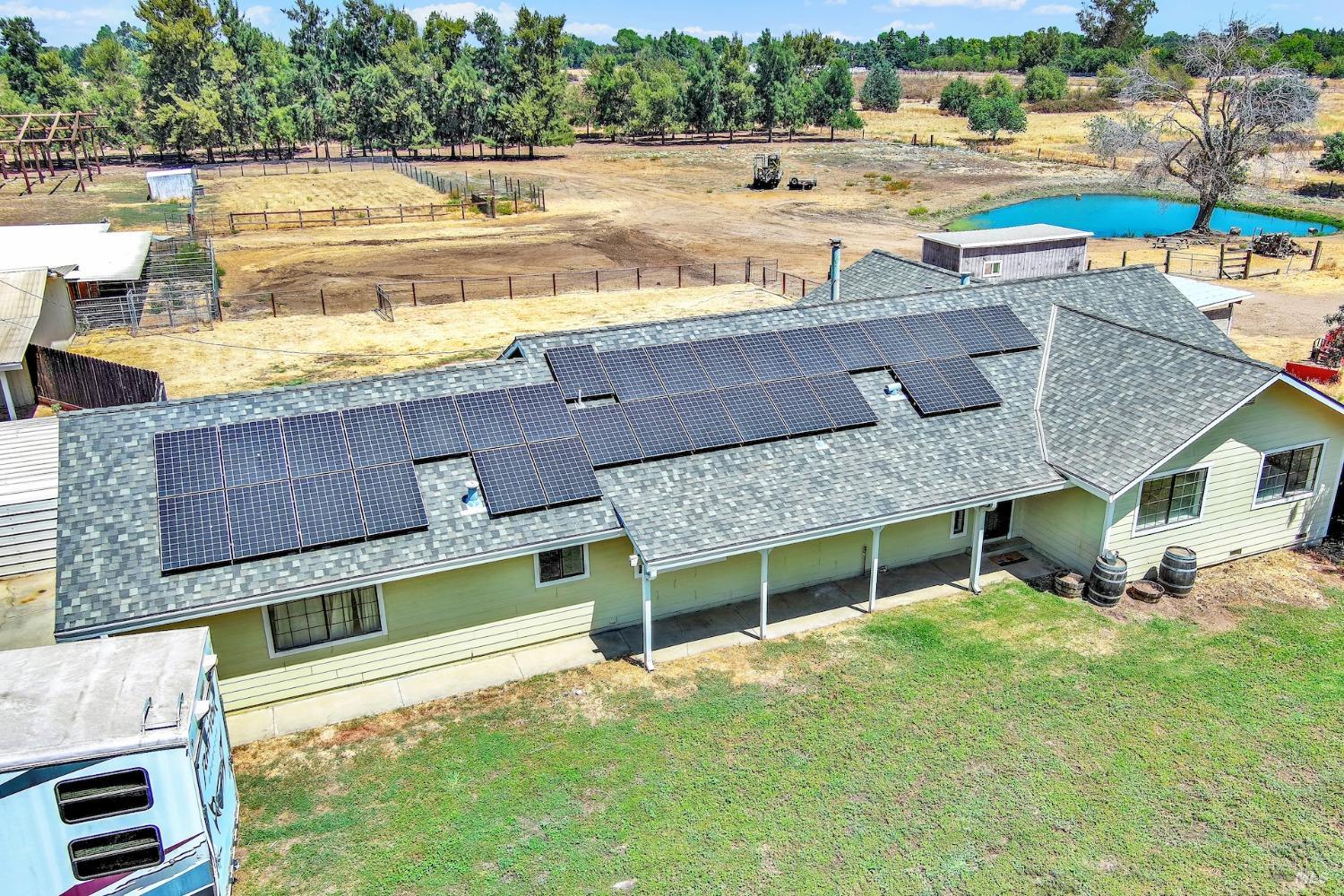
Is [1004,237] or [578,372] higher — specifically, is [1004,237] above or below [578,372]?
above

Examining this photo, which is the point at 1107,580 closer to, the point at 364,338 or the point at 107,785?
the point at 107,785

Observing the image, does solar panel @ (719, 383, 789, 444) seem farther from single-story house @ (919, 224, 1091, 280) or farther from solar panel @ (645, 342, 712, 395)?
single-story house @ (919, 224, 1091, 280)

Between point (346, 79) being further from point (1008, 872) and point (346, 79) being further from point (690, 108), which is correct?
point (1008, 872)

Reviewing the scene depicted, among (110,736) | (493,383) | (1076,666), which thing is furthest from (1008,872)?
(493,383)

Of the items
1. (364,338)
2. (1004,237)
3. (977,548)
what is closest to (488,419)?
(977,548)

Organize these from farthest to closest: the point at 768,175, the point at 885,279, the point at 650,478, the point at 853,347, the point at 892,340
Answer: the point at 768,175 < the point at 885,279 < the point at 892,340 < the point at 853,347 < the point at 650,478

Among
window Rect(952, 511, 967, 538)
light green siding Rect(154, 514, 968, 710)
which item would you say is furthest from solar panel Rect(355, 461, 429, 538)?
window Rect(952, 511, 967, 538)
